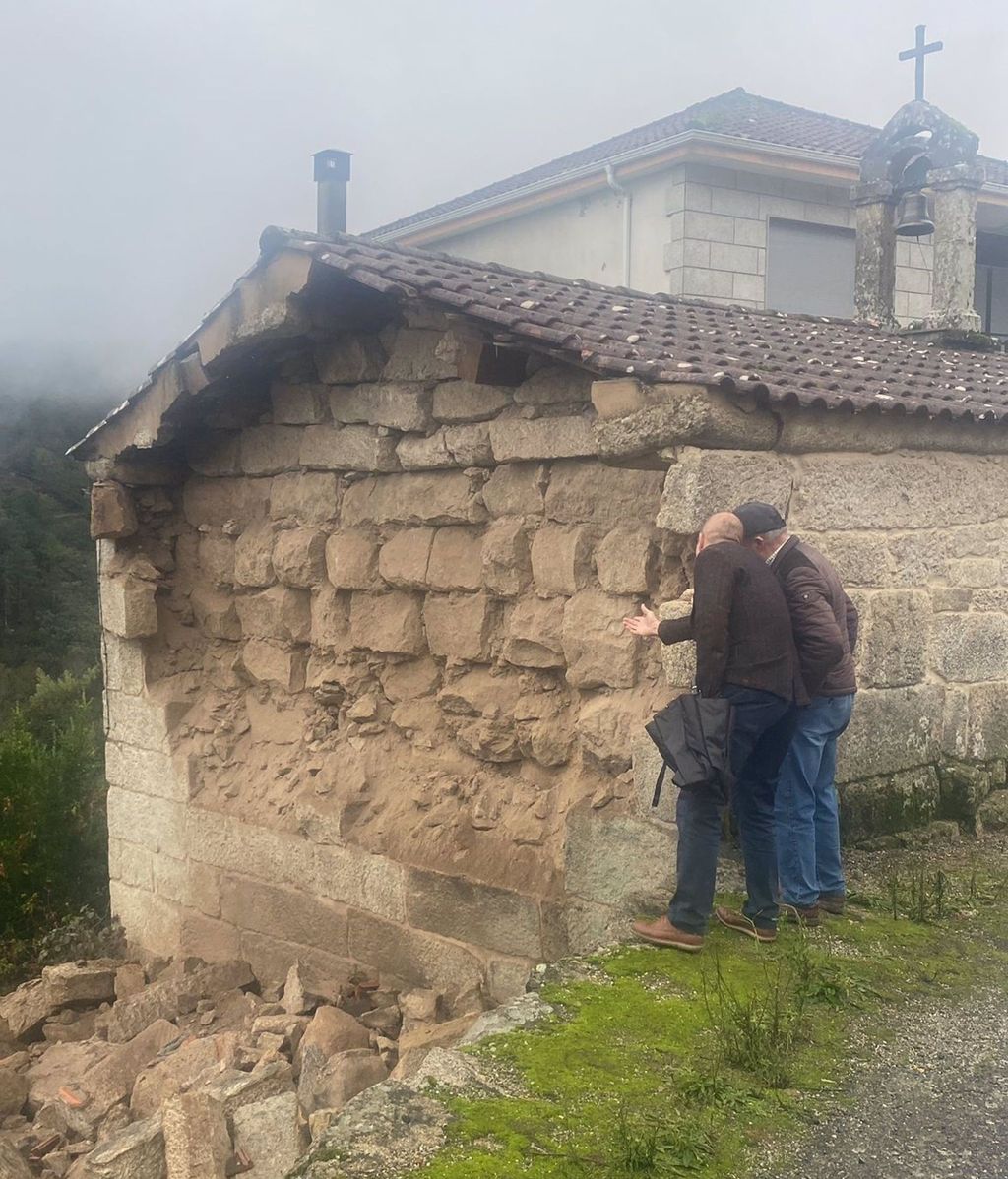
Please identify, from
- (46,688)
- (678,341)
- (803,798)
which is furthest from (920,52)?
(46,688)

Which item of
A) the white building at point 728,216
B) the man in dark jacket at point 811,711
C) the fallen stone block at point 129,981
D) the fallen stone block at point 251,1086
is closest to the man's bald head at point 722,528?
the man in dark jacket at point 811,711

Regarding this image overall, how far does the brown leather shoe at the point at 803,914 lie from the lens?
5.05 metres

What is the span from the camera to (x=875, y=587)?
5.90 meters

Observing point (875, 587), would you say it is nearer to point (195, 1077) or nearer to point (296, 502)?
point (296, 502)

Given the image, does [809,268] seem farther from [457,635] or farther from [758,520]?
[758,520]

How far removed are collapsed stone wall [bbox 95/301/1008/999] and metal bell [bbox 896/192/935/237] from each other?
3.76 metres

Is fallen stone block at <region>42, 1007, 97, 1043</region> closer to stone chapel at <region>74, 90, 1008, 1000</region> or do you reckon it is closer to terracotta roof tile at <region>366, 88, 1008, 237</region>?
stone chapel at <region>74, 90, 1008, 1000</region>

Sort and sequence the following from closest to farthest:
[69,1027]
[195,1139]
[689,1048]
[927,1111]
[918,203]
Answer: [927,1111], [689,1048], [195,1139], [69,1027], [918,203]

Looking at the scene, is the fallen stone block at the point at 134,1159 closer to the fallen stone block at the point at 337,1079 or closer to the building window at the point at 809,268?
the fallen stone block at the point at 337,1079

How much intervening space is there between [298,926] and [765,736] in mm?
3218

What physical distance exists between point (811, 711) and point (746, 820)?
20.5 inches

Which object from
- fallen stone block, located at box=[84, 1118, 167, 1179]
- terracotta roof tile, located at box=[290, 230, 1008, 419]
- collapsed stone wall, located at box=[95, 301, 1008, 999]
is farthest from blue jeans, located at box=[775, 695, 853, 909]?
fallen stone block, located at box=[84, 1118, 167, 1179]

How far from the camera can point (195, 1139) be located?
4812mm

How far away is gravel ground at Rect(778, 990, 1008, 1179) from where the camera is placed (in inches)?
129
